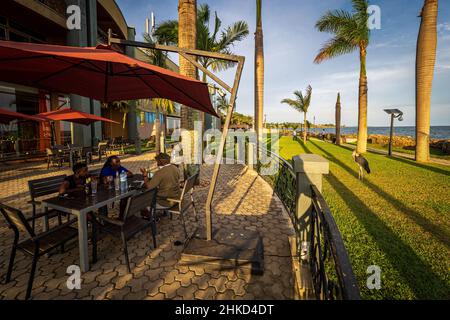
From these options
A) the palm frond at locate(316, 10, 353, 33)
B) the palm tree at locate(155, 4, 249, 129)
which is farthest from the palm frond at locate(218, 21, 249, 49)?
the palm frond at locate(316, 10, 353, 33)

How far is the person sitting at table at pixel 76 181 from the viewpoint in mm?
Answer: 3627

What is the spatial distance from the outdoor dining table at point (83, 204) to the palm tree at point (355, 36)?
17997 millimetres

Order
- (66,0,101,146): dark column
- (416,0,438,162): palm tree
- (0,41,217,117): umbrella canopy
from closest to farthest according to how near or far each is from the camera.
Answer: (0,41,217,117): umbrella canopy → (416,0,438,162): palm tree → (66,0,101,146): dark column

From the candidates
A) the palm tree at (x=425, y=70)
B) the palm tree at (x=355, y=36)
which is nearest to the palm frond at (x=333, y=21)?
the palm tree at (x=355, y=36)

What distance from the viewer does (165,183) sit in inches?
170

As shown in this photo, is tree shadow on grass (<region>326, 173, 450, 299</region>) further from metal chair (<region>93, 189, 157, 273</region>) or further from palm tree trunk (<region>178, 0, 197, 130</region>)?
palm tree trunk (<region>178, 0, 197, 130</region>)

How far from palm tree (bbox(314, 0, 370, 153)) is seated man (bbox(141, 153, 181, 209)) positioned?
1683 centimetres

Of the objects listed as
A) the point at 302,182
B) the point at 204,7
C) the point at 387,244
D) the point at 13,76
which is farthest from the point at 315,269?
the point at 204,7

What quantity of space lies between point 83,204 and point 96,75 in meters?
2.42

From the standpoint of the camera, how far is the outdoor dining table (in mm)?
3018

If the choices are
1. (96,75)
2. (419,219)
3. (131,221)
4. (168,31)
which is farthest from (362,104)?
(131,221)
